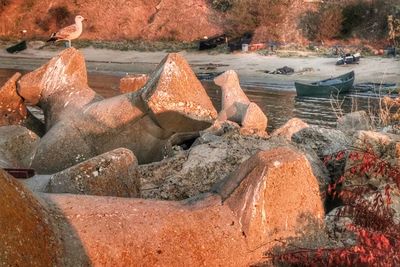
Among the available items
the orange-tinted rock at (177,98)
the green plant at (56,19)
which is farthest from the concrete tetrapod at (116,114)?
the green plant at (56,19)

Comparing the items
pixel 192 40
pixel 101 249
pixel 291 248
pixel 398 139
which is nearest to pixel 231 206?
pixel 291 248

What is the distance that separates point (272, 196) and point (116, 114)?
304 centimetres

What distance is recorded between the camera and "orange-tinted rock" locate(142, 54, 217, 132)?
6.32 meters

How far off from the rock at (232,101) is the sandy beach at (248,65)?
1851cm

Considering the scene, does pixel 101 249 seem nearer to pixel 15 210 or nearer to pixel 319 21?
pixel 15 210

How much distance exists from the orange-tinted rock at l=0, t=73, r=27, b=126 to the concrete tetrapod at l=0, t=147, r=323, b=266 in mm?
5053

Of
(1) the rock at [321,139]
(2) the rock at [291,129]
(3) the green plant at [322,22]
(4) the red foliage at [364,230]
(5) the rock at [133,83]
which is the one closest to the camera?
(4) the red foliage at [364,230]

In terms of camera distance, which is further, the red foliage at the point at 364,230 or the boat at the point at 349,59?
the boat at the point at 349,59

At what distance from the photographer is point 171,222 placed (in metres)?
3.93

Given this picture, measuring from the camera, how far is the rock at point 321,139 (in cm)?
686

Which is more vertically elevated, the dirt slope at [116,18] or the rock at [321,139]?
the rock at [321,139]

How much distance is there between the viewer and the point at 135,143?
22.8ft

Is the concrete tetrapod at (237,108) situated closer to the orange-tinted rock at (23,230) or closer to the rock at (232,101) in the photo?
the rock at (232,101)

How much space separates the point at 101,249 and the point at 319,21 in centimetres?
4495
